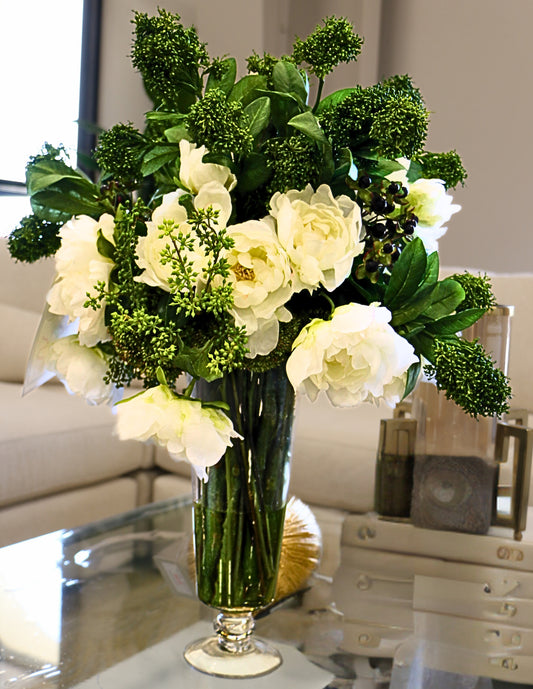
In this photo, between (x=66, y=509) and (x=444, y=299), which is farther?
(x=66, y=509)

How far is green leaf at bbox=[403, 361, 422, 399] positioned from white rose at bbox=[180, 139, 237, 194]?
197 mm

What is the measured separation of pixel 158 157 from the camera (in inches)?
24.3

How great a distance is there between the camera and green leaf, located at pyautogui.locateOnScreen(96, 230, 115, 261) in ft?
1.93

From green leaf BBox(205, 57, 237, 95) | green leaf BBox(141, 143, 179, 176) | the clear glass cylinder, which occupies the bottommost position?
the clear glass cylinder

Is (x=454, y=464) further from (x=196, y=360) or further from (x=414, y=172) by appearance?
(x=196, y=360)

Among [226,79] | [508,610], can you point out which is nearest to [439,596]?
[508,610]

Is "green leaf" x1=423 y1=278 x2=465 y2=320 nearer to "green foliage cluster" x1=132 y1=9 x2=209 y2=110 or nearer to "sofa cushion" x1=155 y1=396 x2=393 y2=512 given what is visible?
"green foliage cluster" x1=132 y1=9 x2=209 y2=110

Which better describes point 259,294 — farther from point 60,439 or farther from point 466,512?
point 60,439

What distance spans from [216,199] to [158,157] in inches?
3.4

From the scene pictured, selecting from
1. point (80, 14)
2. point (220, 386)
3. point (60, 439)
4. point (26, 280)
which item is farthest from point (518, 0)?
point (220, 386)

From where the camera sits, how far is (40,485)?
1730mm

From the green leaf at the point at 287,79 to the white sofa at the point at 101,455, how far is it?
1.00 meters

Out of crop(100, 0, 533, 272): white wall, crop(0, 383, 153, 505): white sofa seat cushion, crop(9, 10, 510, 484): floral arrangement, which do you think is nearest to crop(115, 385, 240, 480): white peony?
crop(9, 10, 510, 484): floral arrangement

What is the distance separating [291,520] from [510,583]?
0.30 m
